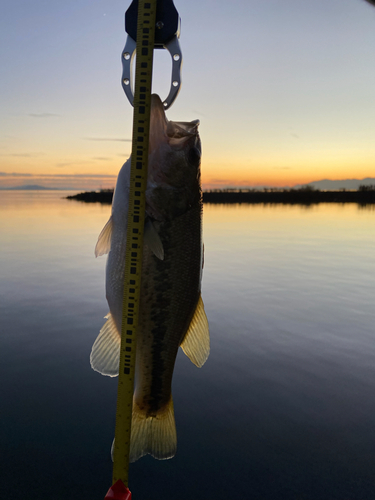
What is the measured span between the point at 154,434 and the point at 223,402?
2.68m

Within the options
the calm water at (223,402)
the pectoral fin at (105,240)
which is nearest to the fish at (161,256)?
the pectoral fin at (105,240)

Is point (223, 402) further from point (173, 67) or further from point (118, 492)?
point (173, 67)

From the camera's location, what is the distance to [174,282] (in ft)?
6.73

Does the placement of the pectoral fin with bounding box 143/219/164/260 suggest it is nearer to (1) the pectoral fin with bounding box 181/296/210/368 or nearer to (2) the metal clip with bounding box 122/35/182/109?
(1) the pectoral fin with bounding box 181/296/210/368

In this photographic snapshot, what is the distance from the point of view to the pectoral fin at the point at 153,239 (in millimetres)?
1944

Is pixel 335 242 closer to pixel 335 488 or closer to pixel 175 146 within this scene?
pixel 335 488

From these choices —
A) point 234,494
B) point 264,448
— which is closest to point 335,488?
point 264,448

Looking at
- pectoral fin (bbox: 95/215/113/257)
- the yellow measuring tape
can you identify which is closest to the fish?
pectoral fin (bbox: 95/215/113/257)

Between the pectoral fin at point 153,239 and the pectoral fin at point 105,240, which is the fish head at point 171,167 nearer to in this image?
the pectoral fin at point 153,239

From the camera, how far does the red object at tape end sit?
179 centimetres

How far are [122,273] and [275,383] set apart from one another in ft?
13.0

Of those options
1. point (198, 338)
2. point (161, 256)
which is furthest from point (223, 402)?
point (161, 256)

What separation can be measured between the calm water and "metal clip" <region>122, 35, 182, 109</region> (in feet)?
11.6

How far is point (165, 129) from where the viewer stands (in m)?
2.03
